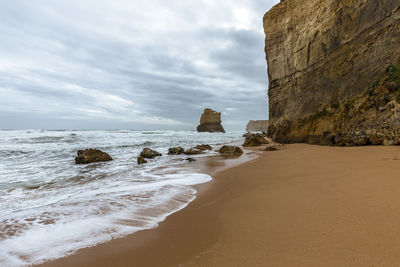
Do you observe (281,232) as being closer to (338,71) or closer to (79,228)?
(79,228)

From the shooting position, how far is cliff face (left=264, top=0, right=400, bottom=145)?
6.30m

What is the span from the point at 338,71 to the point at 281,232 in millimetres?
9269

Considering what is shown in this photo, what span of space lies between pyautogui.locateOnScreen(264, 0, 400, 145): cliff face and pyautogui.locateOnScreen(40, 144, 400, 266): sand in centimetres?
490

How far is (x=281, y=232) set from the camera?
1648 mm

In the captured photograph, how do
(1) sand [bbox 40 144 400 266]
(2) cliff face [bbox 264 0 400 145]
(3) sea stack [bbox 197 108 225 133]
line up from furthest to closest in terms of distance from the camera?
(3) sea stack [bbox 197 108 225 133]
(2) cliff face [bbox 264 0 400 145]
(1) sand [bbox 40 144 400 266]

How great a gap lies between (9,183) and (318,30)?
544 inches

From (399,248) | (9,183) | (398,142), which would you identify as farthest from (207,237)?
(398,142)

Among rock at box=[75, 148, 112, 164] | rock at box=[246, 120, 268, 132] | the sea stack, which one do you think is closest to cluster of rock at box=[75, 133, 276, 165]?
rock at box=[75, 148, 112, 164]

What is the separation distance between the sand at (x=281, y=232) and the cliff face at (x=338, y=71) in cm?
490

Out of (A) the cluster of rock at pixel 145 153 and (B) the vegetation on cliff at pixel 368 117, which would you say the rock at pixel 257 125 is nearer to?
(A) the cluster of rock at pixel 145 153

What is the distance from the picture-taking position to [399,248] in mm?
1191

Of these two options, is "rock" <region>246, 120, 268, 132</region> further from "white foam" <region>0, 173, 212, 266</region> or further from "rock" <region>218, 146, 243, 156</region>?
"white foam" <region>0, 173, 212, 266</region>

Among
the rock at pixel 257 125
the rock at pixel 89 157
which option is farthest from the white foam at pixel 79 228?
the rock at pixel 257 125

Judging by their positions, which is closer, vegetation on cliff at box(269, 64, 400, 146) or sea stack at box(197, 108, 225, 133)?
vegetation on cliff at box(269, 64, 400, 146)
